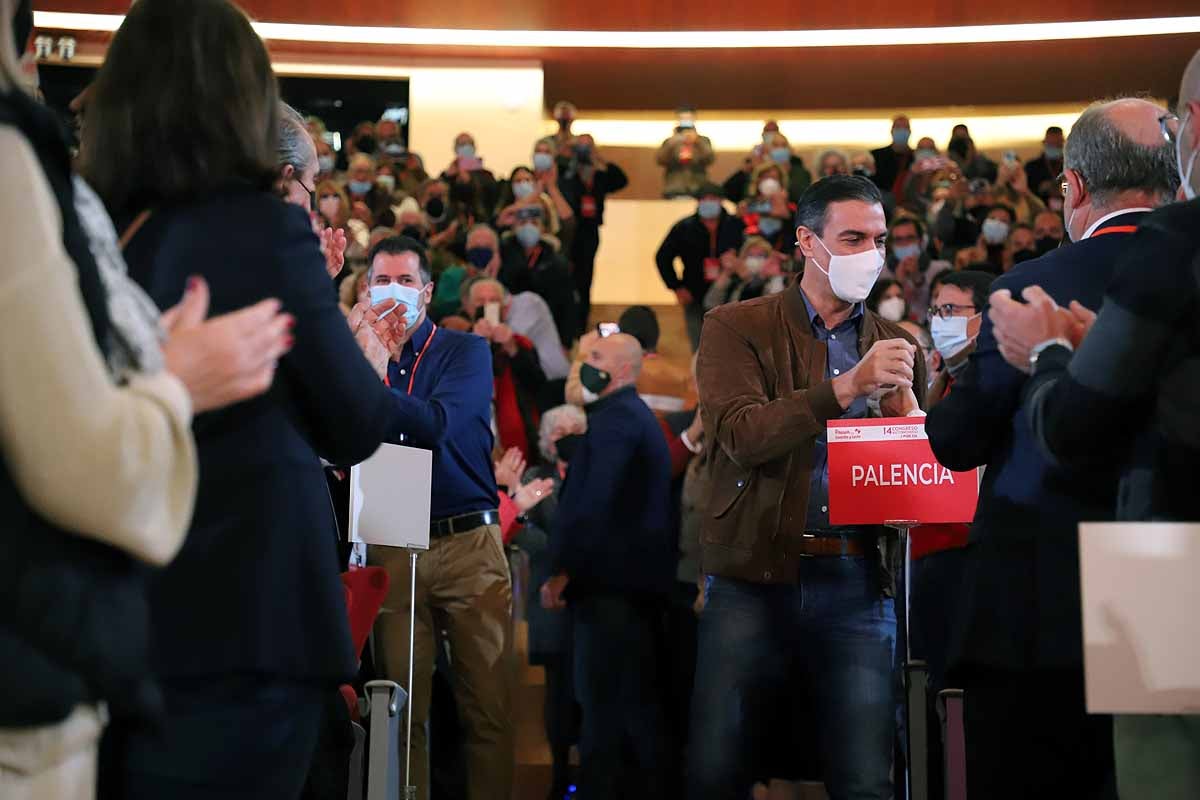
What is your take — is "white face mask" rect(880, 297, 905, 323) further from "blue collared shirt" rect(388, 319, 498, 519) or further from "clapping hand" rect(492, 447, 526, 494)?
"blue collared shirt" rect(388, 319, 498, 519)

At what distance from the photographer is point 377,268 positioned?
4691 millimetres

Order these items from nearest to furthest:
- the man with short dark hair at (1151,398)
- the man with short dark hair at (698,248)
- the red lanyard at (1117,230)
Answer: the man with short dark hair at (1151,398) < the red lanyard at (1117,230) < the man with short dark hair at (698,248)

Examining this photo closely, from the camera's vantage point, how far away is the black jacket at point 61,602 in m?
1.48

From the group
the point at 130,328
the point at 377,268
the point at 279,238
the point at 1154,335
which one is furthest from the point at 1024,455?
the point at 377,268

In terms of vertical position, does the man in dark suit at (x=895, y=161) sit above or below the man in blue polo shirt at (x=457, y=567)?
above

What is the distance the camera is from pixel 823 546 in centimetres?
356

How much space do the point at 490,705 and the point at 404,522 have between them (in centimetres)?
138

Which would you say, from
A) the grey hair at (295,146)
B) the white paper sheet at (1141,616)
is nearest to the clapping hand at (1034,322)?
the white paper sheet at (1141,616)

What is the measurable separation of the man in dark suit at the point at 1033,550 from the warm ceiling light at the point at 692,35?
1291 cm

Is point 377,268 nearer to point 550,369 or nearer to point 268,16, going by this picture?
point 550,369

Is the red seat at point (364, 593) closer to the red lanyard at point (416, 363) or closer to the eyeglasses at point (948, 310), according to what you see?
the red lanyard at point (416, 363)

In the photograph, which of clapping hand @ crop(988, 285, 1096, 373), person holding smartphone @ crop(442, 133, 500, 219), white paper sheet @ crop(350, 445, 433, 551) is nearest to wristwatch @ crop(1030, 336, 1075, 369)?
clapping hand @ crop(988, 285, 1096, 373)

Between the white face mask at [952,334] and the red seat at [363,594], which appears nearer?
the red seat at [363,594]

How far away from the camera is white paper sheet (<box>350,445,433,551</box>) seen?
3598mm
